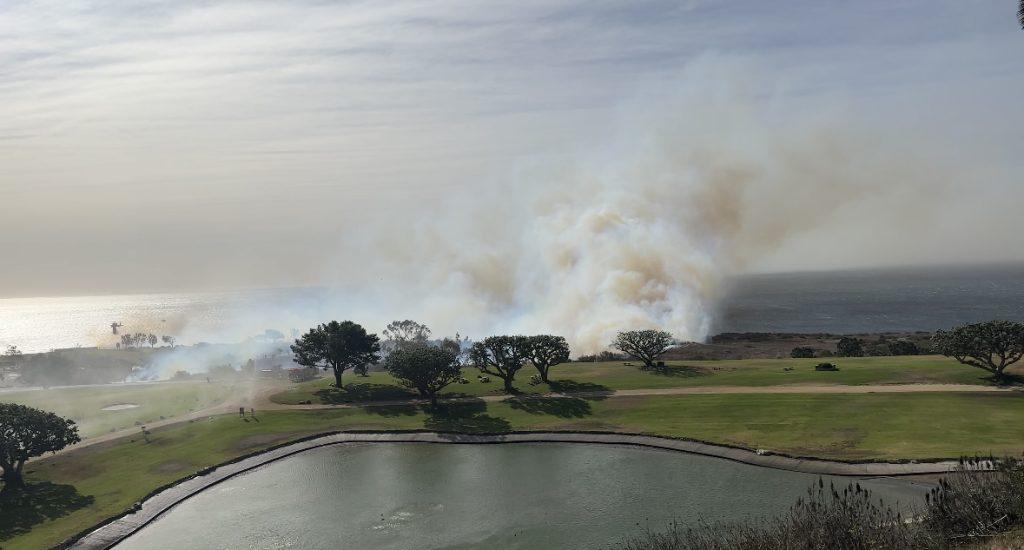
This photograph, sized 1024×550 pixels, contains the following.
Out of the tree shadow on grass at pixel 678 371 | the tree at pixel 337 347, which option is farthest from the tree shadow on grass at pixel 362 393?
the tree shadow on grass at pixel 678 371

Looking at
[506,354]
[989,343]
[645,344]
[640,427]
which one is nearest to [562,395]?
[506,354]

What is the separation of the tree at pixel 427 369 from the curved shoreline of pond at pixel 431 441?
568 inches

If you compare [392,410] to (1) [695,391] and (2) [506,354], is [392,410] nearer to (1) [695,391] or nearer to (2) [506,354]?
(2) [506,354]

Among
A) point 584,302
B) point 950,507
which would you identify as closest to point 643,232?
point 584,302

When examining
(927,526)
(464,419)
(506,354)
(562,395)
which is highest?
(506,354)

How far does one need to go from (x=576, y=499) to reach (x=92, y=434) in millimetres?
78785

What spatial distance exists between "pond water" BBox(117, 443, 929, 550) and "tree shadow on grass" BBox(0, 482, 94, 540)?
35.1 feet

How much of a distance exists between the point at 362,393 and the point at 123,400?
51.2m

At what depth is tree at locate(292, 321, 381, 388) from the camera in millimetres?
119875

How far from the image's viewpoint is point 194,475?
74.6 m

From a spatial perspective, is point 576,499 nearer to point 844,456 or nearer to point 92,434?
point 844,456

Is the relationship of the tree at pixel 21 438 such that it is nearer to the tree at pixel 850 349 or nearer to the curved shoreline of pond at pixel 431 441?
the curved shoreline of pond at pixel 431 441

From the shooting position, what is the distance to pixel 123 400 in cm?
12250

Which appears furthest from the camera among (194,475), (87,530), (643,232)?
(643,232)
